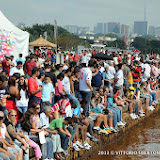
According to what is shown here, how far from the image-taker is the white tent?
47.4 ft

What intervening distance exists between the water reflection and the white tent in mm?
5252

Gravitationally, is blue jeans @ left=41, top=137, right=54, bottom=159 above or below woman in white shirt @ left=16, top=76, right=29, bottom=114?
below

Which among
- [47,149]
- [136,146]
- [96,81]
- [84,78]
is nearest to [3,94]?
[47,149]

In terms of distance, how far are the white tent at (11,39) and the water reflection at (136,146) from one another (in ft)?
17.2

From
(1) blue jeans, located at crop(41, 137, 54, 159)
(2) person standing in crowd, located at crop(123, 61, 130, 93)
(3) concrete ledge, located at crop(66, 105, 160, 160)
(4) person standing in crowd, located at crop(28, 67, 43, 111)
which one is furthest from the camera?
(2) person standing in crowd, located at crop(123, 61, 130, 93)

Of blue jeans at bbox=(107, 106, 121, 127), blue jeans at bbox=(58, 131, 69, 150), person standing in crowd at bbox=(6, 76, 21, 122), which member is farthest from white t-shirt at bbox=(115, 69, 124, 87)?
person standing in crowd at bbox=(6, 76, 21, 122)

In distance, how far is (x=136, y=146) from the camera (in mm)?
13117

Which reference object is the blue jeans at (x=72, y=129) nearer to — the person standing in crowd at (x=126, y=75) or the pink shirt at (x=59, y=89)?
the pink shirt at (x=59, y=89)

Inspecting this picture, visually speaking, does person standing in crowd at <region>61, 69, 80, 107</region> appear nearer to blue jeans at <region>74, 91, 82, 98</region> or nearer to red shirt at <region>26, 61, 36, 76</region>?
blue jeans at <region>74, 91, 82, 98</region>

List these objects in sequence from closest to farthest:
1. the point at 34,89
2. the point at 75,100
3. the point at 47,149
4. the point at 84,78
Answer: the point at 47,149, the point at 34,89, the point at 75,100, the point at 84,78

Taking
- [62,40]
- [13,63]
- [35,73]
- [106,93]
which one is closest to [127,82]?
[106,93]

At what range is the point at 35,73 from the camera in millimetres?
9445

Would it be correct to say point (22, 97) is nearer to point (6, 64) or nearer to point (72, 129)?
point (72, 129)

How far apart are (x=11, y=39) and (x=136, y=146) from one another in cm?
618
